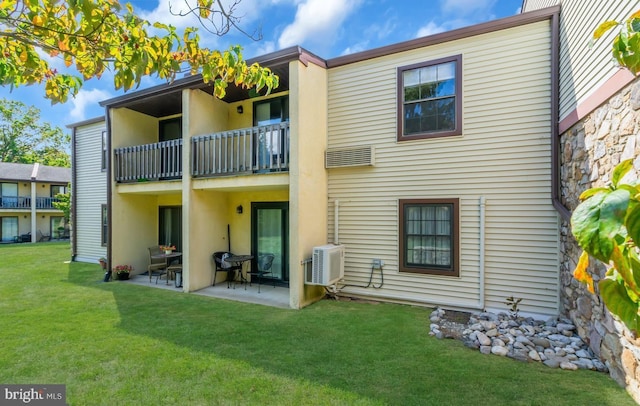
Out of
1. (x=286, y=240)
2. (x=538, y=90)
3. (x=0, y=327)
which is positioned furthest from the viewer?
(x=286, y=240)

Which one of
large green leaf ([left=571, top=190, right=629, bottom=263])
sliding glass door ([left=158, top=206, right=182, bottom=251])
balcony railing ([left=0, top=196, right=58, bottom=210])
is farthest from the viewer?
balcony railing ([left=0, top=196, right=58, bottom=210])

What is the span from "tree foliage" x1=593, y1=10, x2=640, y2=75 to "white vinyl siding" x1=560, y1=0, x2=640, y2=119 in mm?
2015

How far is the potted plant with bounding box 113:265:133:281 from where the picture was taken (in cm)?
891

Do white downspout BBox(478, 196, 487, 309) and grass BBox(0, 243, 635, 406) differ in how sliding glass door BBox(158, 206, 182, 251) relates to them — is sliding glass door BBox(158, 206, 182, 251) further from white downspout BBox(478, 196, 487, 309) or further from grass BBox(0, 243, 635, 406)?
white downspout BBox(478, 196, 487, 309)

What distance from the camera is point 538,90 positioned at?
5496 mm

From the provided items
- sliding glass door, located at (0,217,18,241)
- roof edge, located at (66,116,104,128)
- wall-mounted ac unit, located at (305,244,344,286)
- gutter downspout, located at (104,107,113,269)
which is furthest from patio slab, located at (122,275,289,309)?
sliding glass door, located at (0,217,18,241)

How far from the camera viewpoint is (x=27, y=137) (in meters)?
31.3

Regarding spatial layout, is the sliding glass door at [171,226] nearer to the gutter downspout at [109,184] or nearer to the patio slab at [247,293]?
the gutter downspout at [109,184]

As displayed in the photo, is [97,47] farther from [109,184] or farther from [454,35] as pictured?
[109,184]

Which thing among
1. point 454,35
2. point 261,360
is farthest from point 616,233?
point 454,35

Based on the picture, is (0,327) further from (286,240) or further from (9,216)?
(9,216)

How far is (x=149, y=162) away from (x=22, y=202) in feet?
68.1

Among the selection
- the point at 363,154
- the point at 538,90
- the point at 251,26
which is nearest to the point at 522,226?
the point at 538,90

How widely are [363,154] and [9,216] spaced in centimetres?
2743
